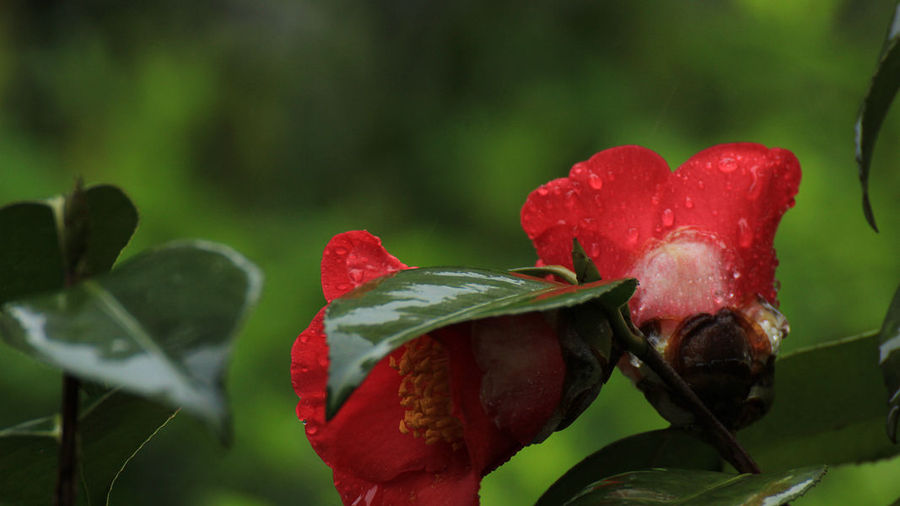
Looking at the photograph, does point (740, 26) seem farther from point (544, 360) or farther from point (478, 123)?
point (544, 360)

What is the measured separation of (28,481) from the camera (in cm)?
36

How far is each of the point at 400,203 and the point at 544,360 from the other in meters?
1.58

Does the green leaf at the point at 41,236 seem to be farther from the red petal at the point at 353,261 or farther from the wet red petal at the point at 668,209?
the wet red petal at the point at 668,209

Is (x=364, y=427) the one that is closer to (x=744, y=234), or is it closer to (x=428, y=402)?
(x=428, y=402)

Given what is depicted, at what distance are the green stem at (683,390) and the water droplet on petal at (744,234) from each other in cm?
9

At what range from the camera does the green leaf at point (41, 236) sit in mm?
321

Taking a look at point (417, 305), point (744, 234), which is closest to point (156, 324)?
point (417, 305)

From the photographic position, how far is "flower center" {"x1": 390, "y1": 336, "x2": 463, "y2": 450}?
0.38 meters

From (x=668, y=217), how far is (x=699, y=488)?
0.16 m

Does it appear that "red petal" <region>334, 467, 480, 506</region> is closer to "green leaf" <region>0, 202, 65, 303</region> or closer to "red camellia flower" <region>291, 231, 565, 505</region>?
"red camellia flower" <region>291, 231, 565, 505</region>

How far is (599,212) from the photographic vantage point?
46 cm

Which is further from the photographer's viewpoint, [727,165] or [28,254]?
[727,165]

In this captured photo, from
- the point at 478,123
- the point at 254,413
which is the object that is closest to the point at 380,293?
the point at 254,413

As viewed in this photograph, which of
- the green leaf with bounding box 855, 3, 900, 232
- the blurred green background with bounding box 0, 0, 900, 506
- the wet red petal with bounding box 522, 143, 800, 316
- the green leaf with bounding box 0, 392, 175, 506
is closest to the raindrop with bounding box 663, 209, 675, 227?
the wet red petal with bounding box 522, 143, 800, 316
